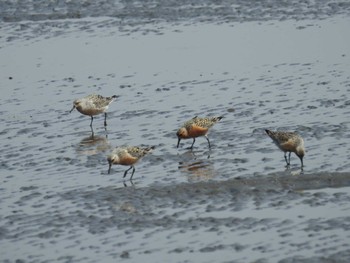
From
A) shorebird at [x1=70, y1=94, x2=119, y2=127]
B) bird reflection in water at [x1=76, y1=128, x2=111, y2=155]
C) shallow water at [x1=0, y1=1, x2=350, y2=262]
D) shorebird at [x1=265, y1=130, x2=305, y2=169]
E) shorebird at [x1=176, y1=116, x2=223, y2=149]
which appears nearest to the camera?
shallow water at [x1=0, y1=1, x2=350, y2=262]

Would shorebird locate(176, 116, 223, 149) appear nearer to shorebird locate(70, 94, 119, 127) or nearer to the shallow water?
the shallow water

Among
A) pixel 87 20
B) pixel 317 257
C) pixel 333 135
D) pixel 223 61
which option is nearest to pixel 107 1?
pixel 87 20

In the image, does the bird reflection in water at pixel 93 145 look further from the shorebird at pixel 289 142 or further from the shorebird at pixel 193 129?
the shorebird at pixel 289 142

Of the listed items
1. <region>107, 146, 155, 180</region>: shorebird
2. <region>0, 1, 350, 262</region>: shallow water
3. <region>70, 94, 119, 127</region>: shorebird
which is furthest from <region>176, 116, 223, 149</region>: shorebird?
<region>70, 94, 119, 127</region>: shorebird

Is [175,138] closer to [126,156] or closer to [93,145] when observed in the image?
[93,145]

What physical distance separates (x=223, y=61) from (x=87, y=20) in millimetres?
7966

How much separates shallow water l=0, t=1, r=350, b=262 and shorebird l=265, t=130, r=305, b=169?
11.9 inches

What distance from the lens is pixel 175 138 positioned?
22.8 meters

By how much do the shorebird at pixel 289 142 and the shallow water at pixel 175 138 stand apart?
0.30 metres

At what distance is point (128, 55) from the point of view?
105 ft

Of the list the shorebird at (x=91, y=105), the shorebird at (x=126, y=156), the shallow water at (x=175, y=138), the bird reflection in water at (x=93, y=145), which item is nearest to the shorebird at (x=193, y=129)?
the shallow water at (x=175, y=138)

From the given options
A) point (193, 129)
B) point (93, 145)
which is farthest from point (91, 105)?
point (193, 129)

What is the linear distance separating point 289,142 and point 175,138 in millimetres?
3483

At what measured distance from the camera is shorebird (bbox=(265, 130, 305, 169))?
19906 millimetres
